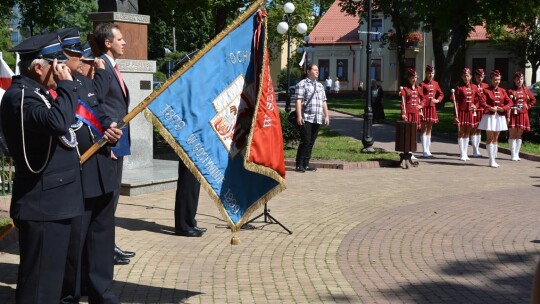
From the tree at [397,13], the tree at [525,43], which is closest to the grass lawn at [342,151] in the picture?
the tree at [397,13]

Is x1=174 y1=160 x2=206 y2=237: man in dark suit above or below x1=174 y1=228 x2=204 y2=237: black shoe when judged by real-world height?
above

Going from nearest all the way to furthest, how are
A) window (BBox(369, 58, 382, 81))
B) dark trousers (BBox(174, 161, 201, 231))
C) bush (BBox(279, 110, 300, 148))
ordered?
dark trousers (BBox(174, 161, 201, 231)) → bush (BBox(279, 110, 300, 148)) → window (BBox(369, 58, 382, 81))

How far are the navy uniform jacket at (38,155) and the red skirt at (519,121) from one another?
1491cm

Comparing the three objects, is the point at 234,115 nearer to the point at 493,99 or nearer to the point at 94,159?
the point at 94,159

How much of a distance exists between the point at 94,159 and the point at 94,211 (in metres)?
0.41

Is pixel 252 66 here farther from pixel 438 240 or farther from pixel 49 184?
pixel 438 240

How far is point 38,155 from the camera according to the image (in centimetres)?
498

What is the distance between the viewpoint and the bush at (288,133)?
19.5 m

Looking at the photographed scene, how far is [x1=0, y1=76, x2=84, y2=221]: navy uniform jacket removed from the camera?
487 centimetres

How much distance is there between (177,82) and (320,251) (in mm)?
2996

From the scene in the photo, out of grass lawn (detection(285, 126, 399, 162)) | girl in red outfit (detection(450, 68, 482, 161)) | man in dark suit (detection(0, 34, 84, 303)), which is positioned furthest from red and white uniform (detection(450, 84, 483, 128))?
man in dark suit (detection(0, 34, 84, 303))

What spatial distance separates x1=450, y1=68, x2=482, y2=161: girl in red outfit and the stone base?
7.33 meters

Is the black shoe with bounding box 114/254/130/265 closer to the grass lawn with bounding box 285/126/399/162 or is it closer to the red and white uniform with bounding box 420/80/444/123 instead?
the grass lawn with bounding box 285/126/399/162

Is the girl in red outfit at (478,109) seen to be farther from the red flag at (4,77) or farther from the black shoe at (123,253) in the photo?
the black shoe at (123,253)
